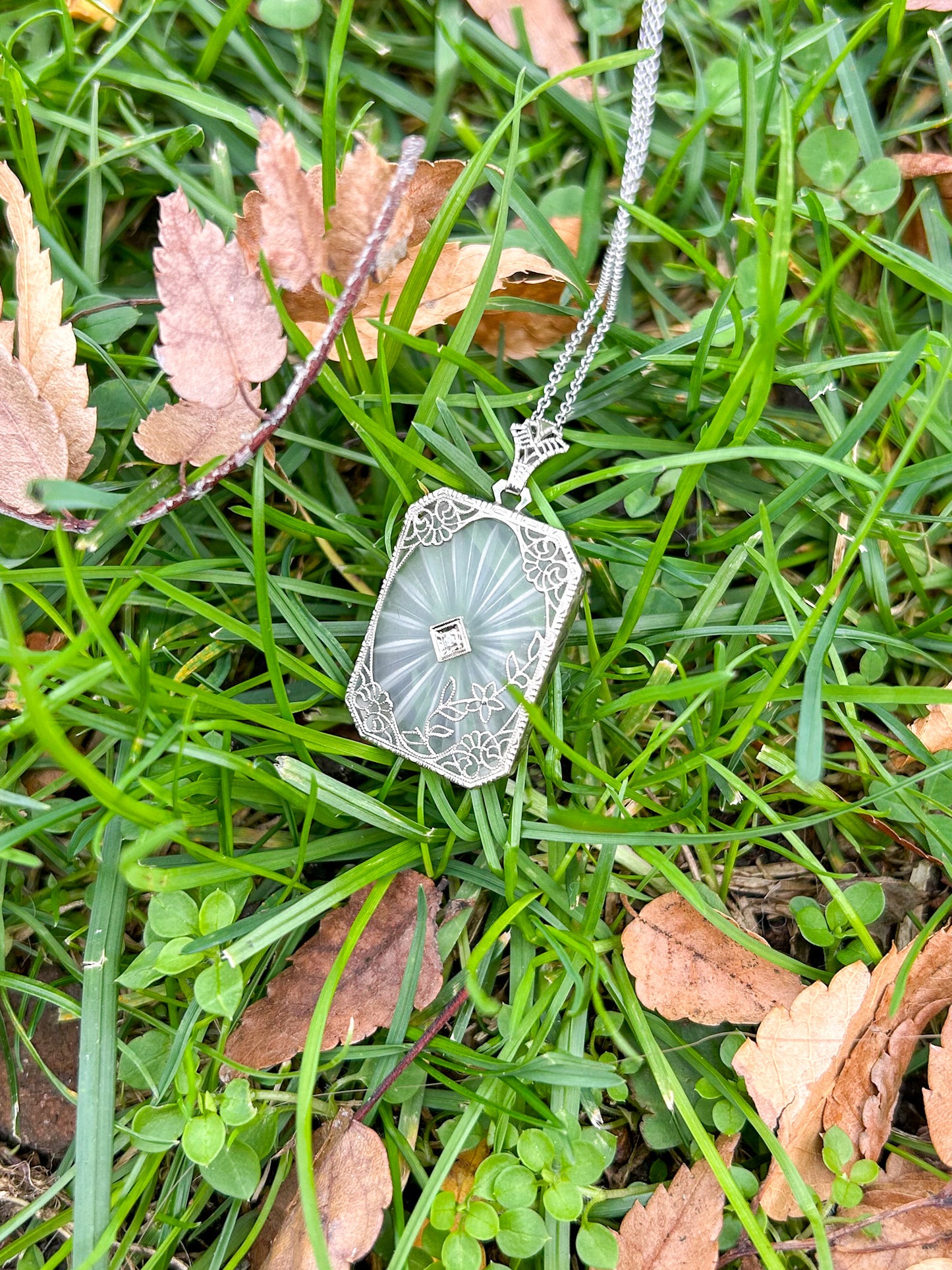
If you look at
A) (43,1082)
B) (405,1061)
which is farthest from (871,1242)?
(43,1082)

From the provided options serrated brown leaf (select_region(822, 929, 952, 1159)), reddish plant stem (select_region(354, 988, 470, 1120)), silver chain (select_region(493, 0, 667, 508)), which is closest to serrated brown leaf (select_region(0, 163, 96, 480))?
silver chain (select_region(493, 0, 667, 508))

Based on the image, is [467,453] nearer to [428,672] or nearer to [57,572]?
[428,672]

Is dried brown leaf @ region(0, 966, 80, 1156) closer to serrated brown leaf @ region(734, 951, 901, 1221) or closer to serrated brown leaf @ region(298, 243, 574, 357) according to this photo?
serrated brown leaf @ region(734, 951, 901, 1221)

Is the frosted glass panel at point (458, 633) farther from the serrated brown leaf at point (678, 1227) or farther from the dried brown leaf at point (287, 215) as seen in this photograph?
the serrated brown leaf at point (678, 1227)

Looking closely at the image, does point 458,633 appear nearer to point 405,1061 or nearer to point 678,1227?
point 405,1061

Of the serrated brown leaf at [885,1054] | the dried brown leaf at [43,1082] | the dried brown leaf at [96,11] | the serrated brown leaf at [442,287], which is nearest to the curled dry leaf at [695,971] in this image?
the serrated brown leaf at [885,1054]

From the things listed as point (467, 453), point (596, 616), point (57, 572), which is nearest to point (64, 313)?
point (57, 572)

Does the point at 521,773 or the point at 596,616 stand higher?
the point at 596,616
